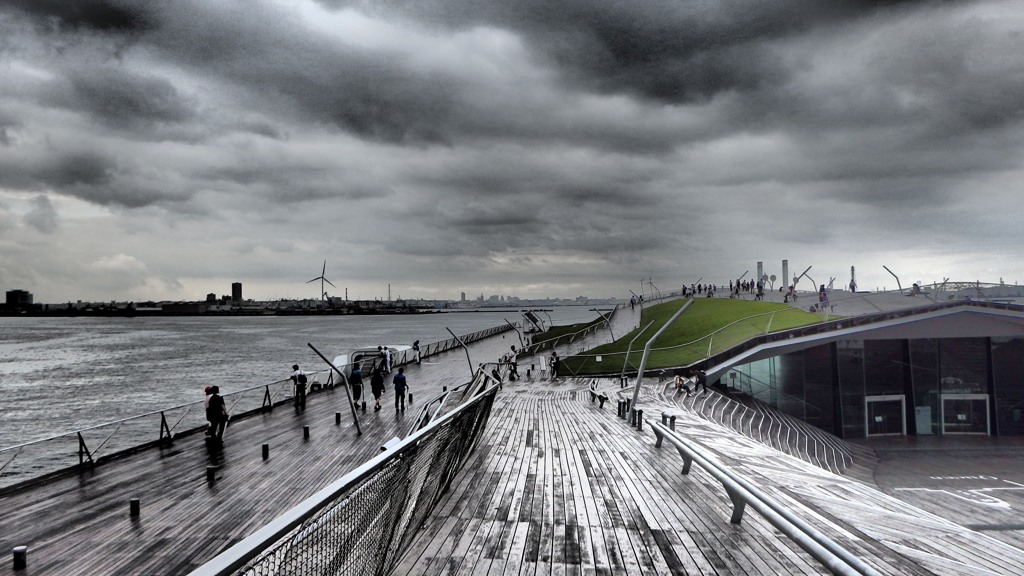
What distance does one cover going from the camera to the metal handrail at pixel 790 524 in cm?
356

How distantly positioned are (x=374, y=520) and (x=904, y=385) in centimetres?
3448

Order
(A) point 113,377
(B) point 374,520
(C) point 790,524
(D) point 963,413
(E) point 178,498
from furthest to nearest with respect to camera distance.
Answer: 1. (A) point 113,377
2. (D) point 963,413
3. (E) point 178,498
4. (C) point 790,524
5. (B) point 374,520

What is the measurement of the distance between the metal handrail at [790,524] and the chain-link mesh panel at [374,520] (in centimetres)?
307

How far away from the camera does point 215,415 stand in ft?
47.1

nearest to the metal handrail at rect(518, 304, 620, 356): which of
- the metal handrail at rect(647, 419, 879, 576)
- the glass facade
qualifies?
the glass facade

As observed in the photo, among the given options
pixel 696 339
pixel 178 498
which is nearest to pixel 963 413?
pixel 696 339

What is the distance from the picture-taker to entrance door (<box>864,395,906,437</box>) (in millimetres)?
29250

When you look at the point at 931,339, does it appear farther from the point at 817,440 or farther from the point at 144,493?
the point at 144,493

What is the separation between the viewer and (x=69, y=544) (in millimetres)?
8328

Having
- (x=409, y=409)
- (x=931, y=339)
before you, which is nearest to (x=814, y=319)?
(x=931, y=339)

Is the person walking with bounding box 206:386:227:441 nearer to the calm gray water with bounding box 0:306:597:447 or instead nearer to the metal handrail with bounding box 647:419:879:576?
the metal handrail with bounding box 647:419:879:576

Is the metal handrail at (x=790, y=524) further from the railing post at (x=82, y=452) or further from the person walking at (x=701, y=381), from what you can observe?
the person walking at (x=701, y=381)

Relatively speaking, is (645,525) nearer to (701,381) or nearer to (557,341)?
(701,381)

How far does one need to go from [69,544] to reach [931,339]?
3656 centimetres
